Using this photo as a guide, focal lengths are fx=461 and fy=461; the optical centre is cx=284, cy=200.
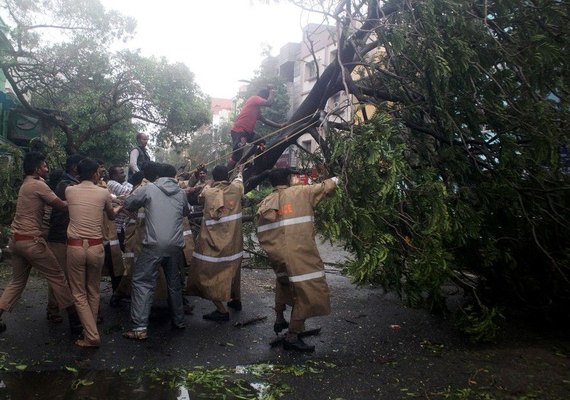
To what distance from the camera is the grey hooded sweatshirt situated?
4.68 m

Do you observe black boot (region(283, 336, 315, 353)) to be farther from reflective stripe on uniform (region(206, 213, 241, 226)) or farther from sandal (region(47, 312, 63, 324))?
sandal (region(47, 312, 63, 324))

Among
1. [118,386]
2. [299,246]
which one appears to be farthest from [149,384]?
[299,246]

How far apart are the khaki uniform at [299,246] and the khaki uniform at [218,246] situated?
2.43ft

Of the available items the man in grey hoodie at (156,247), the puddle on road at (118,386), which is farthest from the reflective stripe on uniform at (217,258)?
the puddle on road at (118,386)

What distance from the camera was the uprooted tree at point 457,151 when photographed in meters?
4.06

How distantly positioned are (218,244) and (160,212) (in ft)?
2.41

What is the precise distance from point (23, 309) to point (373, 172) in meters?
4.35

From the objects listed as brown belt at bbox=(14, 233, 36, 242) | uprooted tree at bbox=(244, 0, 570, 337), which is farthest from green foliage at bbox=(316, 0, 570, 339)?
brown belt at bbox=(14, 233, 36, 242)

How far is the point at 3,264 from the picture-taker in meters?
7.86

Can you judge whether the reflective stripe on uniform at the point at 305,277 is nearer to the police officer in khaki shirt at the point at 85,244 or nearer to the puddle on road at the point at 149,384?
the puddle on road at the point at 149,384

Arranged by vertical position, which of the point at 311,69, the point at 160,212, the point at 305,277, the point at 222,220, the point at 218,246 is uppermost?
the point at 311,69

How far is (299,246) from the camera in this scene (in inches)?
172

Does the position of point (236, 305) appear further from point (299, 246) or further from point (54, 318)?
point (54, 318)

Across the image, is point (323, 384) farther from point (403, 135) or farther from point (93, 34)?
point (93, 34)
